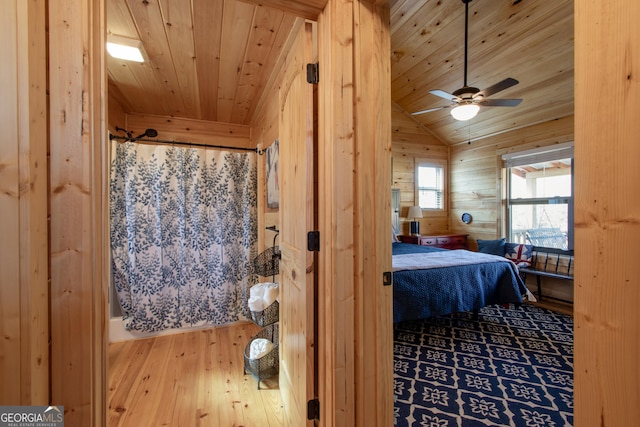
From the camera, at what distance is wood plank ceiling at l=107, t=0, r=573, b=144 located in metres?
1.56

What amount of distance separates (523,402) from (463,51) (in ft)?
12.0

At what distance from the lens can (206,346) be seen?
8.05 feet

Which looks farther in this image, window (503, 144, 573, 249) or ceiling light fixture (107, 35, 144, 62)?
window (503, 144, 573, 249)

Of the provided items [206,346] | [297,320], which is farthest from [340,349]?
[206,346]

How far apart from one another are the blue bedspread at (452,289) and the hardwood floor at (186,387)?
1296mm

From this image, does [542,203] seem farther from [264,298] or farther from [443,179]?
[264,298]

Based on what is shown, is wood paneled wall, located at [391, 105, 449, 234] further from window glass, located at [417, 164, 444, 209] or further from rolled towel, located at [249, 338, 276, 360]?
rolled towel, located at [249, 338, 276, 360]

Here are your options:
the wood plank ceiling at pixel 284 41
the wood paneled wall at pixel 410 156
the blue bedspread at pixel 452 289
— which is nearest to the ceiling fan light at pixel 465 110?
the wood plank ceiling at pixel 284 41

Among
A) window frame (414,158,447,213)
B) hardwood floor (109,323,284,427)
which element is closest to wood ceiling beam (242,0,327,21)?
hardwood floor (109,323,284,427)

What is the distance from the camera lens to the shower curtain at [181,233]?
2.56 metres

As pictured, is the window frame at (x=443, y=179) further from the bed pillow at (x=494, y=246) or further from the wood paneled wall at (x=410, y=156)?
the bed pillow at (x=494, y=246)
